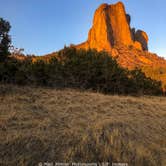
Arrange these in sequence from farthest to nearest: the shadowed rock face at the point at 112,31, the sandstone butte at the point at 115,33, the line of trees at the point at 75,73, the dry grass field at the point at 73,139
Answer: the shadowed rock face at the point at 112,31 → the sandstone butte at the point at 115,33 → the line of trees at the point at 75,73 → the dry grass field at the point at 73,139

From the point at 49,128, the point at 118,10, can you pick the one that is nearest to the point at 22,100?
the point at 49,128

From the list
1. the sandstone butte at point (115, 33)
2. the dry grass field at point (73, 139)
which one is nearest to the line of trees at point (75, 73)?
the dry grass field at point (73, 139)

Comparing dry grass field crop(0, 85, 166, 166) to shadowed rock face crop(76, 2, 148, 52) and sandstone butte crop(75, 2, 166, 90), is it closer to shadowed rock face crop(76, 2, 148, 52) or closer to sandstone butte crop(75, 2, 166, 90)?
sandstone butte crop(75, 2, 166, 90)

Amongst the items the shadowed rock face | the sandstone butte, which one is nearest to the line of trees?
the sandstone butte

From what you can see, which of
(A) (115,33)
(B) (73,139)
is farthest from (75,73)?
(A) (115,33)

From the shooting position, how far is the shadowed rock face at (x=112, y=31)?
90144mm

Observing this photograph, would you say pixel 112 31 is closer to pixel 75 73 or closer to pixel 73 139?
pixel 75 73

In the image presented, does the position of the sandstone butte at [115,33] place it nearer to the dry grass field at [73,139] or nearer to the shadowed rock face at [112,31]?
the shadowed rock face at [112,31]

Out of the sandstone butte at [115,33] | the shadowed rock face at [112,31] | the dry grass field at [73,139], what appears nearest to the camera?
the dry grass field at [73,139]

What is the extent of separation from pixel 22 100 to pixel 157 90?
16082mm

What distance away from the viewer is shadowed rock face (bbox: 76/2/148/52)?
90144 mm

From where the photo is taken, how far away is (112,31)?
95.4 metres

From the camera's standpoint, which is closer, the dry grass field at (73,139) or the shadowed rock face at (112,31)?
the dry grass field at (73,139)

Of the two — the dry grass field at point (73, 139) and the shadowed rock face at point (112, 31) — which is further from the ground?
the shadowed rock face at point (112, 31)
